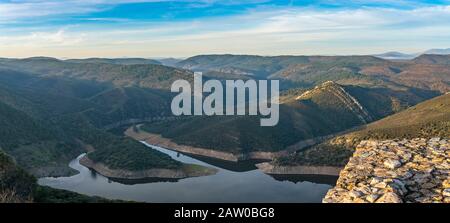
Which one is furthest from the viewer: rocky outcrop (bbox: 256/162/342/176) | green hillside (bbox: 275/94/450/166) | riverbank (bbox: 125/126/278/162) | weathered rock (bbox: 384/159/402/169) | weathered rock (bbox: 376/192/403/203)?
riverbank (bbox: 125/126/278/162)

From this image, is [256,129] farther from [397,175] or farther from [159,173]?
[397,175]

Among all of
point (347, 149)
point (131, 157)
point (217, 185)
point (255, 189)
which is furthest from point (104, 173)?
point (347, 149)

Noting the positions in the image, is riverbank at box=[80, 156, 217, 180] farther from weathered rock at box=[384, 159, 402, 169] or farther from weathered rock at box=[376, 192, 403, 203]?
weathered rock at box=[376, 192, 403, 203]

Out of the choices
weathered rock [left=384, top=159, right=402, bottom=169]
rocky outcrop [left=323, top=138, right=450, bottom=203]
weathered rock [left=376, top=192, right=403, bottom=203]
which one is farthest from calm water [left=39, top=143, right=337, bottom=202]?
weathered rock [left=376, top=192, right=403, bottom=203]

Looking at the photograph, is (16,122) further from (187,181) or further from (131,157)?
(187,181)

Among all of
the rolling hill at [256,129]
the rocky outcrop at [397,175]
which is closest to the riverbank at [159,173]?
the rolling hill at [256,129]

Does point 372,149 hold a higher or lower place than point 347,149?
higher

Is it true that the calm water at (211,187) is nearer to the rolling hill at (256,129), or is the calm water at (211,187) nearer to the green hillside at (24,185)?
the rolling hill at (256,129)
